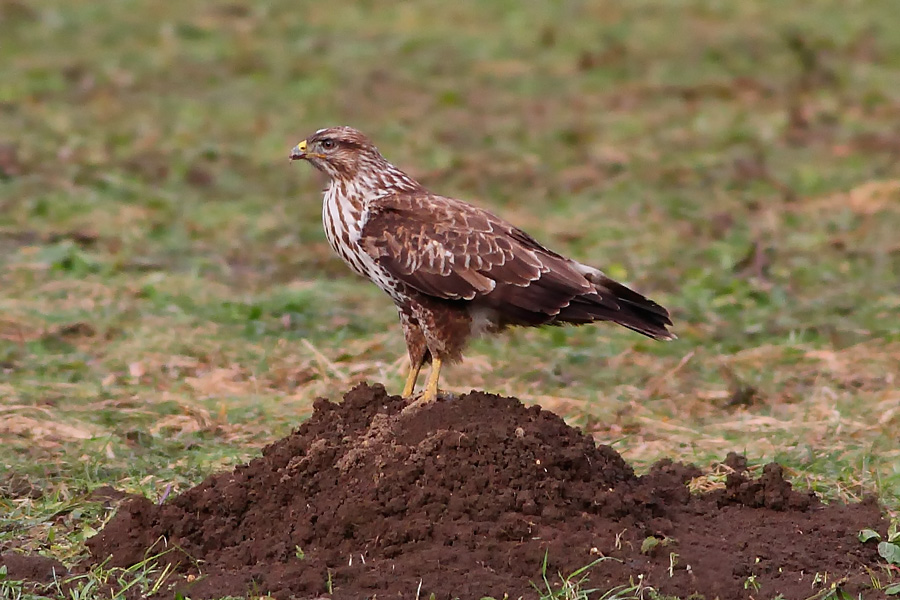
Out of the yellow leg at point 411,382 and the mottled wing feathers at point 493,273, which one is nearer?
the mottled wing feathers at point 493,273

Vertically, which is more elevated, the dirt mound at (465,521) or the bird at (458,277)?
the bird at (458,277)

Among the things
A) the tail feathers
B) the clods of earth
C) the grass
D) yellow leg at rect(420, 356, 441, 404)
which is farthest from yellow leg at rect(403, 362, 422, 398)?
the grass

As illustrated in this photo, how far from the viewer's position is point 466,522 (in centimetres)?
484

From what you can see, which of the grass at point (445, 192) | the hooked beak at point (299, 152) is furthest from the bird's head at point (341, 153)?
the grass at point (445, 192)

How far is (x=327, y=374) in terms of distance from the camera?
25.1ft

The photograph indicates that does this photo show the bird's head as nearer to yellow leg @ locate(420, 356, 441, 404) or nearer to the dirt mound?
yellow leg @ locate(420, 356, 441, 404)

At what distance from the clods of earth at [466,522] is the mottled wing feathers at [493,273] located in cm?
51

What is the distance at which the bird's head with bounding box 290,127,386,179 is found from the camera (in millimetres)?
6004

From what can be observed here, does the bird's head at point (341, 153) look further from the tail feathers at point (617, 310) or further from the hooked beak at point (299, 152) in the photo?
the tail feathers at point (617, 310)

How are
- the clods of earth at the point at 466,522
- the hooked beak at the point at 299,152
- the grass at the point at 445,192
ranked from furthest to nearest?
the grass at the point at 445,192
the hooked beak at the point at 299,152
the clods of earth at the point at 466,522

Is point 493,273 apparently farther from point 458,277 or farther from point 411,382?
point 411,382

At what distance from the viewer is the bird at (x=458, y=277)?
18.5 feet

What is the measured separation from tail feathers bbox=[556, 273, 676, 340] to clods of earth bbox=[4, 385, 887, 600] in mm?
543

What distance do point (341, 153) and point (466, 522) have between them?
190cm
